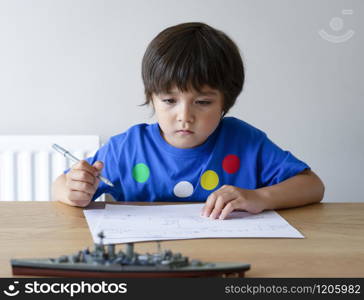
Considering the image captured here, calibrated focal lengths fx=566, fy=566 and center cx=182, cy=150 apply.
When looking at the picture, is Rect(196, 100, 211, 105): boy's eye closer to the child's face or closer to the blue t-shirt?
the child's face

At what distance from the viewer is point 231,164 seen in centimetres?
127

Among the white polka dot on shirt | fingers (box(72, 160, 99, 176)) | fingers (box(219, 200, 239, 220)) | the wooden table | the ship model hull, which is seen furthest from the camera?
the white polka dot on shirt

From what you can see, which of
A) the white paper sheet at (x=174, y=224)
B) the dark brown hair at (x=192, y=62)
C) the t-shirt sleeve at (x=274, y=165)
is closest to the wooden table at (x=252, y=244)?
the white paper sheet at (x=174, y=224)

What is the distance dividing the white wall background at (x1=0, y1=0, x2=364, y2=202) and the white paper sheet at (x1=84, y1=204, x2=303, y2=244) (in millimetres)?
921

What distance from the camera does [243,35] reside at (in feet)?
6.16

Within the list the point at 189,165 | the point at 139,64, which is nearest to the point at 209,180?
the point at 189,165

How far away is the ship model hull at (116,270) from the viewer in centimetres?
61

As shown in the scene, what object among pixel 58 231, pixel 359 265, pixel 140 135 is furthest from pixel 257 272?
pixel 140 135

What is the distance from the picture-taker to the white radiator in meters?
1.89

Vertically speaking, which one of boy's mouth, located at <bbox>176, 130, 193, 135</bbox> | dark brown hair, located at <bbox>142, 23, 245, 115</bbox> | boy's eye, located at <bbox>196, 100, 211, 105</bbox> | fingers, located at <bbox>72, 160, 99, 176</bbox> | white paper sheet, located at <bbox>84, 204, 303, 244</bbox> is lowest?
white paper sheet, located at <bbox>84, 204, 303, 244</bbox>

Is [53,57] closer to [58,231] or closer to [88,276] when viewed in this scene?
[58,231]

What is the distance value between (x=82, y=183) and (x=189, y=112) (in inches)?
9.9

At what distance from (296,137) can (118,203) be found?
1.02 m

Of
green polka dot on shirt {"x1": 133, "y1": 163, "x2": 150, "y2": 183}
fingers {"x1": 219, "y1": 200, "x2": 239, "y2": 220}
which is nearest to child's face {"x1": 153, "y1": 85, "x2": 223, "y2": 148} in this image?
green polka dot on shirt {"x1": 133, "y1": 163, "x2": 150, "y2": 183}
